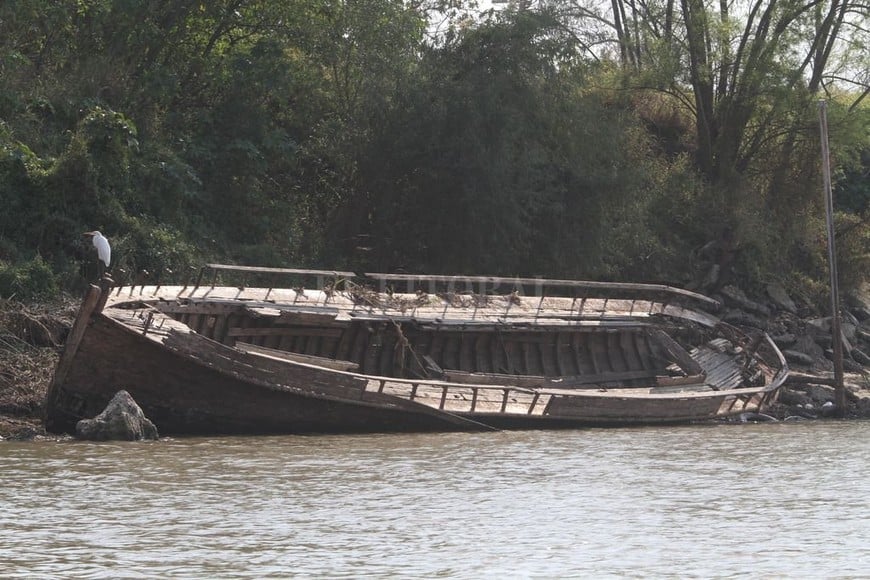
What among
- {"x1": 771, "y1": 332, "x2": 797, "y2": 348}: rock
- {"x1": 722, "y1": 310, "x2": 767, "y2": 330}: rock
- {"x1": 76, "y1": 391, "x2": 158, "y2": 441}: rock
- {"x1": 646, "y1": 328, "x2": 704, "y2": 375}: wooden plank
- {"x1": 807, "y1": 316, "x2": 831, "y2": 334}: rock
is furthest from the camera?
{"x1": 722, "y1": 310, "x2": 767, "y2": 330}: rock

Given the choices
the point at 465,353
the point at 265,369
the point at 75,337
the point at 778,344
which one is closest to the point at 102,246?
the point at 75,337

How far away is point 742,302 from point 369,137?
9.43m

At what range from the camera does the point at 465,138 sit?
949 inches

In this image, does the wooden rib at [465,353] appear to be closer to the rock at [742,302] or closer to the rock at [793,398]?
the rock at [793,398]

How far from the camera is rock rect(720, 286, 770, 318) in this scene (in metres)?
28.0

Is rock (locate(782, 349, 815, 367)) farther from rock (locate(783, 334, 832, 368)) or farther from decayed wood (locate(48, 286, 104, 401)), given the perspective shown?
decayed wood (locate(48, 286, 104, 401))

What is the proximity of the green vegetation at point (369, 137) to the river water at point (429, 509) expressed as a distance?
7.55 meters

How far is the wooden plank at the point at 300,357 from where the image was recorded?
15891 millimetres

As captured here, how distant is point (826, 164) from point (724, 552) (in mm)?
13374

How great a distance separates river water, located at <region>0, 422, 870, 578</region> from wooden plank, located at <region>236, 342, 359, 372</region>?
111cm

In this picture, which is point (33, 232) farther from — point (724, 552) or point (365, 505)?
point (724, 552)

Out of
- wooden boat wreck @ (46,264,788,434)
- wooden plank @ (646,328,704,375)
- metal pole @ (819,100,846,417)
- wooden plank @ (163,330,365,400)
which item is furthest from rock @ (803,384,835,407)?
wooden plank @ (163,330,365,400)

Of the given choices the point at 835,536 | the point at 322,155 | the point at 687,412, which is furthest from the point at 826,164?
the point at 835,536

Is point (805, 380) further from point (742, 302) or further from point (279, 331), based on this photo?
point (279, 331)
